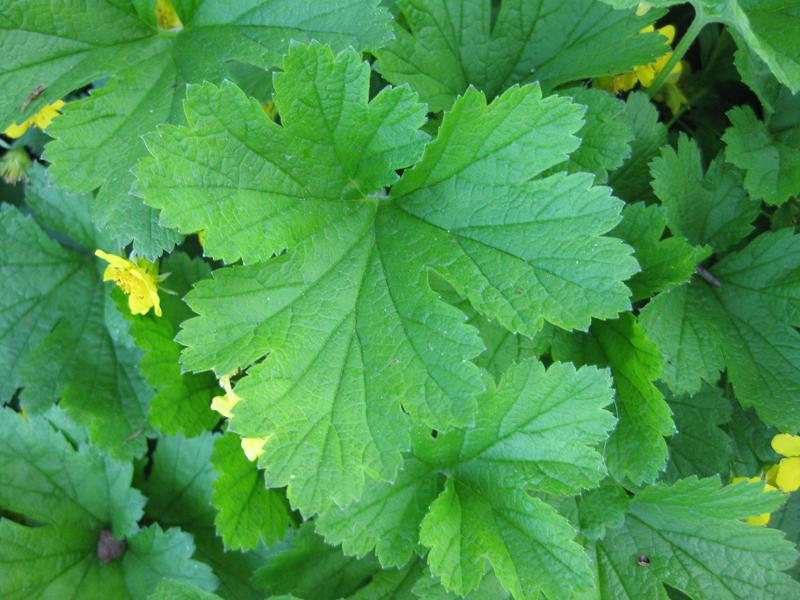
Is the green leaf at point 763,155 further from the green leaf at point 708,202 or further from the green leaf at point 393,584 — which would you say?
the green leaf at point 393,584

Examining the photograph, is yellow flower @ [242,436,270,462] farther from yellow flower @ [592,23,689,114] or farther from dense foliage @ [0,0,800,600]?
yellow flower @ [592,23,689,114]

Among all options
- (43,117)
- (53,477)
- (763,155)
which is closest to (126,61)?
(43,117)

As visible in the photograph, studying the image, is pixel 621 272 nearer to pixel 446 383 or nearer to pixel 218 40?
pixel 446 383

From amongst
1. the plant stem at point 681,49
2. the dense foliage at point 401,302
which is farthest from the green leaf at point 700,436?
the plant stem at point 681,49

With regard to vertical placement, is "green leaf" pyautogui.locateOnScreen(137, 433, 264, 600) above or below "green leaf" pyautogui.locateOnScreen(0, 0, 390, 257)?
below

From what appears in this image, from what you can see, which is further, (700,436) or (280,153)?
(700,436)

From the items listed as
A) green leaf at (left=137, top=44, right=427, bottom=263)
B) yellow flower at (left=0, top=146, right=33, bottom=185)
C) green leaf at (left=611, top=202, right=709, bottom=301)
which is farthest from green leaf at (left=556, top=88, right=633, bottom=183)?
yellow flower at (left=0, top=146, right=33, bottom=185)

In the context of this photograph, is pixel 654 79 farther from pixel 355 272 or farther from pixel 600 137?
pixel 355 272
